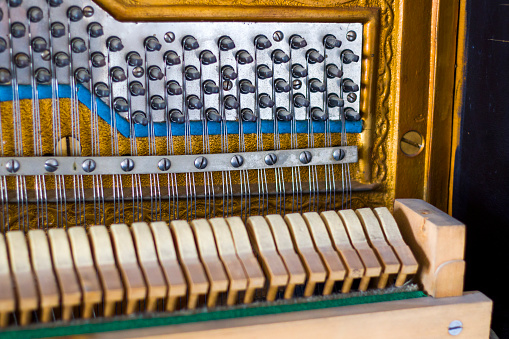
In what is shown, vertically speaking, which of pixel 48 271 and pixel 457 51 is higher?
pixel 457 51

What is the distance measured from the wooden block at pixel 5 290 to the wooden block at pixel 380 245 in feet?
2.54

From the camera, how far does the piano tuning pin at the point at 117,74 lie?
1.30 metres

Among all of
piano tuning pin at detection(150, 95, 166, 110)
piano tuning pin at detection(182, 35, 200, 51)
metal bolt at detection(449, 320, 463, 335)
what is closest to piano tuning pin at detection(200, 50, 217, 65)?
piano tuning pin at detection(182, 35, 200, 51)

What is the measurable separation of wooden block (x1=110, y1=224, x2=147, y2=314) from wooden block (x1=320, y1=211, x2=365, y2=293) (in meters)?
0.45

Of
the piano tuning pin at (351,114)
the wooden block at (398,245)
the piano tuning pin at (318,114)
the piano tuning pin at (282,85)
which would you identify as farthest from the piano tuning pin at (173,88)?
the wooden block at (398,245)

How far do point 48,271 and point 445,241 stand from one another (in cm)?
85

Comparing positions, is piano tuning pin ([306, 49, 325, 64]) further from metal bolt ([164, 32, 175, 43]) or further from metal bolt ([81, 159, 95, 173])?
metal bolt ([81, 159, 95, 173])

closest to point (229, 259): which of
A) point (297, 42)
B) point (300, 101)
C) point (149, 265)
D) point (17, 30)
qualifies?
point (149, 265)

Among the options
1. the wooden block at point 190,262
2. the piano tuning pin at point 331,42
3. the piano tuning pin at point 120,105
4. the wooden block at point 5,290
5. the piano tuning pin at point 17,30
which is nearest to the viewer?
the wooden block at point 5,290

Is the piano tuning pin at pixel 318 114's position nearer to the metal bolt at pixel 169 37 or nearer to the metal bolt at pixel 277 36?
the metal bolt at pixel 277 36

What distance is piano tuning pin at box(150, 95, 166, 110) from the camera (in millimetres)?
1345

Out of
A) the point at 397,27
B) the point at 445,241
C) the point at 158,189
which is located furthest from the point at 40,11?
the point at 445,241

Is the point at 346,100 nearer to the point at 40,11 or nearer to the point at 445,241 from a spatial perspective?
the point at 445,241

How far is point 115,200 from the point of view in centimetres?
139
